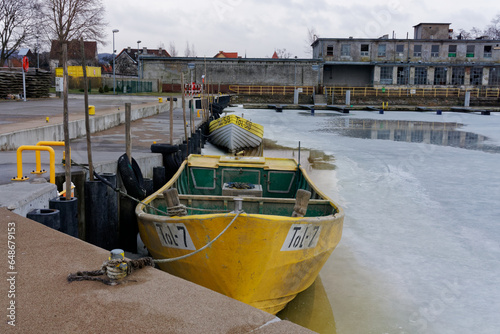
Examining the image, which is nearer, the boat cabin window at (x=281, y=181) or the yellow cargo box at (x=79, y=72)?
the boat cabin window at (x=281, y=181)

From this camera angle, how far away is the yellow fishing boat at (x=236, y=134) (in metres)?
24.6

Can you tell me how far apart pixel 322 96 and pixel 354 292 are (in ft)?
176

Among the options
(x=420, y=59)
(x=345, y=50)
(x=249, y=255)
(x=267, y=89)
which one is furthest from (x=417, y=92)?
(x=249, y=255)

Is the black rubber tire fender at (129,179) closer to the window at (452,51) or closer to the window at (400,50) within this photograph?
the window at (400,50)

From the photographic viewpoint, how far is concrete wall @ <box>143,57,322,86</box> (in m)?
63.8

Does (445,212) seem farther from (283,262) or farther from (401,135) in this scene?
(401,135)

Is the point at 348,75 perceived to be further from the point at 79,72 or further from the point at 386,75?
the point at 79,72

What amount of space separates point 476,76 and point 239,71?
31.2 meters

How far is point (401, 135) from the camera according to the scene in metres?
30.6

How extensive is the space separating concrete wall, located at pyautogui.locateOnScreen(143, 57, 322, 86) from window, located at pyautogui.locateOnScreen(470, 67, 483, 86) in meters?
20.0

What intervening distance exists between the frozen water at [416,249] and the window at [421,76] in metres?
46.9

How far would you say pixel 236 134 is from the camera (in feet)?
80.6

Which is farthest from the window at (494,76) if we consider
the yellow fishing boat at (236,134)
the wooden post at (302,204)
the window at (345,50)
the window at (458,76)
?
the wooden post at (302,204)

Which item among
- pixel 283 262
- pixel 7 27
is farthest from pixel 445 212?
pixel 7 27
